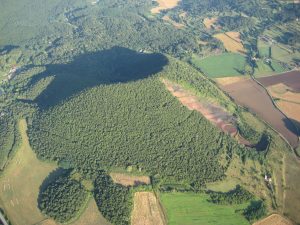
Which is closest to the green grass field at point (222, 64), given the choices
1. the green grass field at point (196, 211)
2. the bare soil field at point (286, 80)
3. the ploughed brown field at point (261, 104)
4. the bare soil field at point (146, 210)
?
the ploughed brown field at point (261, 104)

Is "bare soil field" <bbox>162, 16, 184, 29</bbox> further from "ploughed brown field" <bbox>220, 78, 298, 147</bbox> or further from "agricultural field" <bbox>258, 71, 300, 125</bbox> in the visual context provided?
"agricultural field" <bbox>258, 71, 300, 125</bbox>

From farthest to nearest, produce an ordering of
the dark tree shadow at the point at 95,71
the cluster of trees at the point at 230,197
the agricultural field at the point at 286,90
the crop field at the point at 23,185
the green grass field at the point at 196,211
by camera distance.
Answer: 1. the agricultural field at the point at 286,90
2. the dark tree shadow at the point at 95,71
3. the cluster of trees at the point at 230,197
4. the crop field at the point at 23,185
5. the green grass field at the point at 196,211

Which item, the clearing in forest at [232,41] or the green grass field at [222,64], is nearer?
the green grass field at [222,64]

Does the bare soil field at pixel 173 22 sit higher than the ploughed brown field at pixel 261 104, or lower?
higher

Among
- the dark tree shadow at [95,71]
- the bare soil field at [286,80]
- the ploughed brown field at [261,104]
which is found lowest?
the bare soil field at [286,80]

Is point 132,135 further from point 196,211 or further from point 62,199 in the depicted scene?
point 196,211

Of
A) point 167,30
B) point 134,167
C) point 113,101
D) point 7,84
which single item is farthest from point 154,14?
point 134,167

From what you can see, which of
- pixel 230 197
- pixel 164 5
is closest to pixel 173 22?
pixel 164 5

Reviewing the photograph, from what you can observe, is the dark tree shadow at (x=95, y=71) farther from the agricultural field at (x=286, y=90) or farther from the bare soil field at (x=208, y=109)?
the agricultural field at (x=286, y=90)

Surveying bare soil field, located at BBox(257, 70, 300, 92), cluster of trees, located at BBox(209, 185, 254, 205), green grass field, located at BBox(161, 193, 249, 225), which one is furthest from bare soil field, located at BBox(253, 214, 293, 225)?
bare soil field, located at BBox(257, 70, 300, 92)
